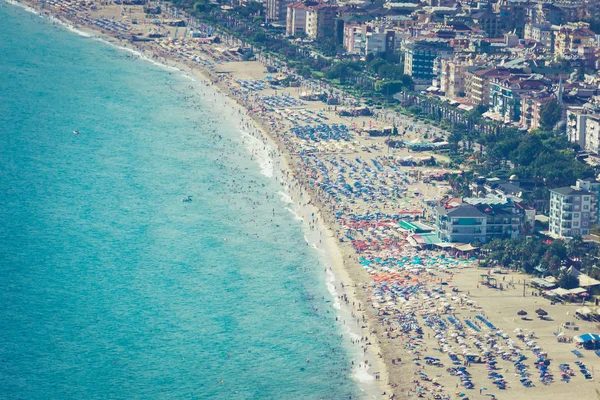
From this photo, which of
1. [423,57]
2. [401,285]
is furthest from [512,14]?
[401,285]

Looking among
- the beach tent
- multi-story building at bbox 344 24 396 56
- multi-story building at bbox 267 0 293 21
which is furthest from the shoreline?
multi-story building at bbox 267 0 293 21

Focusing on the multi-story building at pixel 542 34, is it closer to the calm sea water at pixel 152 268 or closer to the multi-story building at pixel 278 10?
the multi-story building at pixel 278 10

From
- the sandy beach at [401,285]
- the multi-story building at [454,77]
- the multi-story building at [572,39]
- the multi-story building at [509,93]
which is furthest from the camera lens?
the multi-story building at [572,39]

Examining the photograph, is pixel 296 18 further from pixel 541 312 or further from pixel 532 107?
pixel 541 312

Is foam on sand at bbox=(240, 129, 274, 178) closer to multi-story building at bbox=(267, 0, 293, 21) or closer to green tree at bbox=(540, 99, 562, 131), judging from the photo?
green tree at bbox=(540, 99, 562, 131)

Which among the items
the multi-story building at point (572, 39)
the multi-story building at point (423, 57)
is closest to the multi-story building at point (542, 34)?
the multi-story building at point (572, 39)

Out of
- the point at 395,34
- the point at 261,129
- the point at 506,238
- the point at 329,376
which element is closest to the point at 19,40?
the point at 395,34

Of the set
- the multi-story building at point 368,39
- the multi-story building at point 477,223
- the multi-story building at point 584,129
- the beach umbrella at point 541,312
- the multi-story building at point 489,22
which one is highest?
the multi-story building at point 489,22
